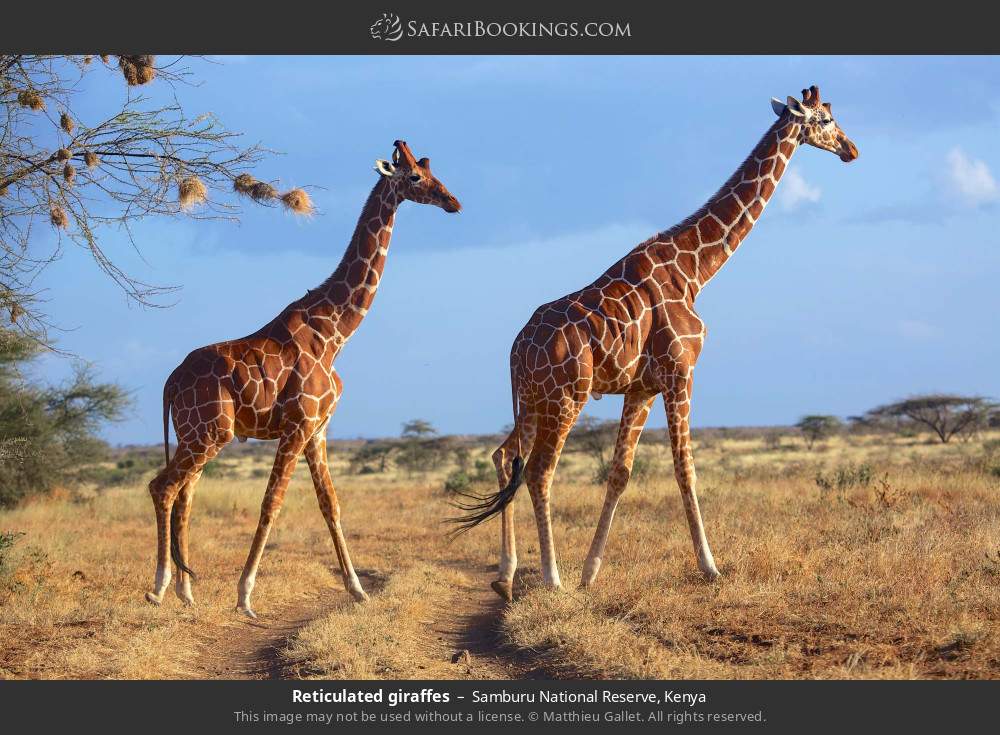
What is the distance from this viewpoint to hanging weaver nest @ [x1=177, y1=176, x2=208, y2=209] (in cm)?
988

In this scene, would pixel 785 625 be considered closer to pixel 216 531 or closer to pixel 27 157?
pixel 27 157

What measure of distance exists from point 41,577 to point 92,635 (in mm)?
3529

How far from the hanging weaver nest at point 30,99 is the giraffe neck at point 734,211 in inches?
253

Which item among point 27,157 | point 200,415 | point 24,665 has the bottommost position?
point 24,665

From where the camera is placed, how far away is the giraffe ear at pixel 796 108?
10.5m

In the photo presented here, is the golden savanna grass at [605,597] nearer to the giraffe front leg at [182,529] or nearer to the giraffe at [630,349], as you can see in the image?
the giraffe front leg at [182,529]

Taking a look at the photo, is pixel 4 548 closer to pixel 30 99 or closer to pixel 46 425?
pixel 30 99

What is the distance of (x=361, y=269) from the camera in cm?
1062

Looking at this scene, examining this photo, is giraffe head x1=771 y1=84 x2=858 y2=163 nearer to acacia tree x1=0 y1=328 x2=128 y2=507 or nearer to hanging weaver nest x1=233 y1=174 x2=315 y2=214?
hanging weaver nest x1=233 y1=174 x2=315 y2=214

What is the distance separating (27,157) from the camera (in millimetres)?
9727

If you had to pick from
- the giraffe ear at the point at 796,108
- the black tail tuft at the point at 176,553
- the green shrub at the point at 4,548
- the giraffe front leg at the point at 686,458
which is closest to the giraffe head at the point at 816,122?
the giraffe ear at the point at 796,108

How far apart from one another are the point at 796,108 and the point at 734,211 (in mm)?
1319
